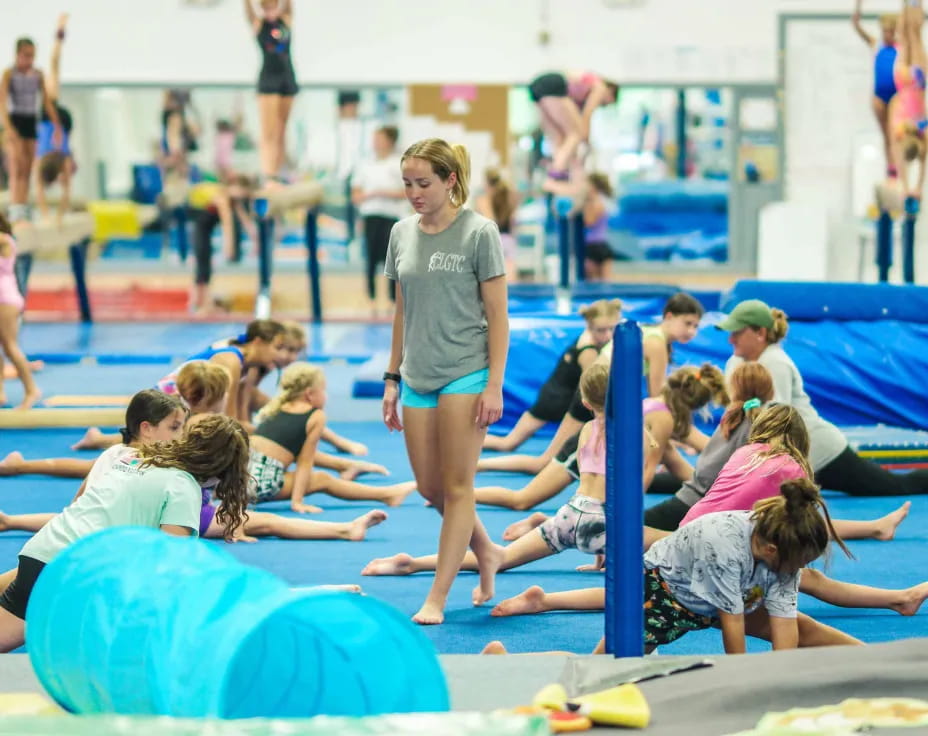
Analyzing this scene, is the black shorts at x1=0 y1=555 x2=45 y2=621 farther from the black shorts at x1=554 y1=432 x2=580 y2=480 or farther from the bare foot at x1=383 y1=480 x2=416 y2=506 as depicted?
the bare foot at x1=383 y1=480 x2=416 y2=506

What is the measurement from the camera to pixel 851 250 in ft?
44.1

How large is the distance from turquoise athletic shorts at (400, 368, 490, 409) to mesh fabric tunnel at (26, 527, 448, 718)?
4.01 ft

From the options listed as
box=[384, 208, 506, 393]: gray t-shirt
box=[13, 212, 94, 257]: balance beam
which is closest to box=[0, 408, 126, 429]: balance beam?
box=[13, 212, 94, 257]: balance beam

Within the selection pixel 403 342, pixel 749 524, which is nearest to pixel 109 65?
pixel 403 342

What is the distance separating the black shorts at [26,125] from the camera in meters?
11.0

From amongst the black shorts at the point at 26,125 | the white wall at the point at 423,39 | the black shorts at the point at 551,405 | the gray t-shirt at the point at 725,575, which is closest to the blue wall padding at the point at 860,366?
the black shorts at the point at 551,405

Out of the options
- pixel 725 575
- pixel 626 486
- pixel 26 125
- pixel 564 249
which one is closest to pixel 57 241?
pixel 26 125

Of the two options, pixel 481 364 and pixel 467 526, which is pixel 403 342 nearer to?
pixel 481 364

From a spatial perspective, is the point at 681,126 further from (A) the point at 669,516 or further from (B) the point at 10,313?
(A) the point at 669,516

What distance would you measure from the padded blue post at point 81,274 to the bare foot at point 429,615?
854 centimetres

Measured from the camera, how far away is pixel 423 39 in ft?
45.5

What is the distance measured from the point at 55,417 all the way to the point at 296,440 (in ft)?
7.75

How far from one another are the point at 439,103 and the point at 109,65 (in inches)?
133

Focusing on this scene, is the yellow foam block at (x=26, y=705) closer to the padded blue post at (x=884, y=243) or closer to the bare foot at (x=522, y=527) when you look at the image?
the bare foot at (x=522, y=527)
